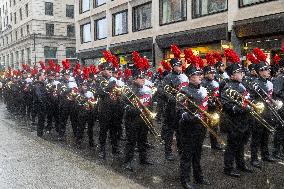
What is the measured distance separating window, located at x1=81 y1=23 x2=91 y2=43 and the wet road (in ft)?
86.2

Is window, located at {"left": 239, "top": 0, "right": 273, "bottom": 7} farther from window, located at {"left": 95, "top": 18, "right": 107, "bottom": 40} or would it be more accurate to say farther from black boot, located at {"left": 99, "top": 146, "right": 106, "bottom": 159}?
window, located at {"left": 95, "top": 18, "right": 107, "bottom": 40}

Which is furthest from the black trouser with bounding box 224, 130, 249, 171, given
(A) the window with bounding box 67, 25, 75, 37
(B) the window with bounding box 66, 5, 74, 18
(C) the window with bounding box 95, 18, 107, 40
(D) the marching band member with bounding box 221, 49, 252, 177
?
(B) the window with bounding box 66, 5, 74, 18

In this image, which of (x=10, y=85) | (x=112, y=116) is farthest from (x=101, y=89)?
(x=10, y=85)

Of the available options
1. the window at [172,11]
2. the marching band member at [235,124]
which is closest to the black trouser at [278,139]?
the marching band member at [235,124]

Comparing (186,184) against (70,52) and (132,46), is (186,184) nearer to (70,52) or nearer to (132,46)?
(132,46)

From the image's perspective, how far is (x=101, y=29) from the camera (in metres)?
33.6

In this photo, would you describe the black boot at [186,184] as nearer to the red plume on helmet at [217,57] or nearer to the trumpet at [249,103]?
the trumpet at [249,103]

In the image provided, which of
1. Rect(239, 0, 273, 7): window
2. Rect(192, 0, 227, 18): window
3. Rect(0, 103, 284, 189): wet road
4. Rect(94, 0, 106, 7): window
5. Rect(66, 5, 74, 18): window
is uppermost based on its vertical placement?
Rect(66, 5, 74, 18): window

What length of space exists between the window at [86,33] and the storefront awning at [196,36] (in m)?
13.6

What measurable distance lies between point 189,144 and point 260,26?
460 inches

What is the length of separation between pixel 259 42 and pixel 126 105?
11.2m

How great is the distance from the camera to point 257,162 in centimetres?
812

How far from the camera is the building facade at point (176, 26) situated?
1711cm

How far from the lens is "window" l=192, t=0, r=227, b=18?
19.8 m
